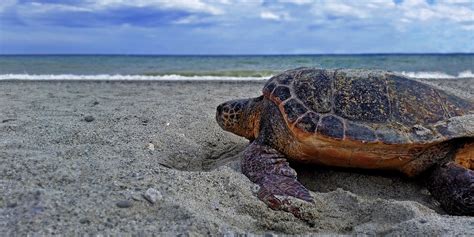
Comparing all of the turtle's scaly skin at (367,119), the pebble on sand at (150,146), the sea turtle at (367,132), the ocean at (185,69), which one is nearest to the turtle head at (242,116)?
the sea turtle at (367,132)

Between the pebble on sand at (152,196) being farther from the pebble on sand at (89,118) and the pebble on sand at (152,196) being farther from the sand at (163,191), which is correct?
the pebble on sand at (89,118)

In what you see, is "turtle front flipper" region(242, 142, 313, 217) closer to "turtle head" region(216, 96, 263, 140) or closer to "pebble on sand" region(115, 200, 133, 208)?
"turtle head" region(216, 96, 263, 140)

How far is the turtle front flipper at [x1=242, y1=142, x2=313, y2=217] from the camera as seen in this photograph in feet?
8.67

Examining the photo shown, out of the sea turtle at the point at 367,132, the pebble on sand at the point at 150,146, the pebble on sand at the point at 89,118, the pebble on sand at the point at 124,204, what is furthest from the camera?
the pebble on sand at the point at 89,118

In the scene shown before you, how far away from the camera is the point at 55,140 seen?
3746 mm

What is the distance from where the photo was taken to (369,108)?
3.22 metres

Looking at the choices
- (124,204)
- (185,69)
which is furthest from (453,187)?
(185,69)

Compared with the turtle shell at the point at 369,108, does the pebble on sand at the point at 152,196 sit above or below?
below

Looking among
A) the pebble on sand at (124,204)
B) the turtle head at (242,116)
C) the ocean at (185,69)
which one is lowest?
the ocean at (185,69)

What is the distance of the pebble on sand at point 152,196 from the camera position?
7.68ft

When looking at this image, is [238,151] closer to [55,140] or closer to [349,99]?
[349,99]

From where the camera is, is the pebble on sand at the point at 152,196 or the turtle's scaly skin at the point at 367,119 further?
the turtle's scaly skin at the point at 367,119

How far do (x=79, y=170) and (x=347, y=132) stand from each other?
5.83 feet

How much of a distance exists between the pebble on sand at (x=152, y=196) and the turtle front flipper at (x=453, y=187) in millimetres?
1815
